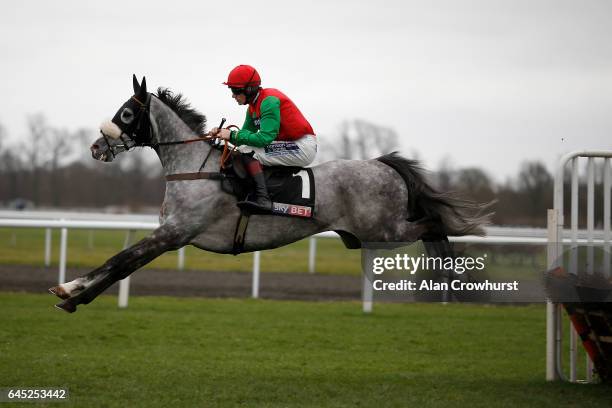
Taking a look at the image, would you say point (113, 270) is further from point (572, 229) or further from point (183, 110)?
point (572, 229)

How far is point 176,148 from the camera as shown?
20.9 feet

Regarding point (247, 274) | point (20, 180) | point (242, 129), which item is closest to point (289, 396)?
point (242, 129)

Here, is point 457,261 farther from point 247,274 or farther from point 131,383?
point 247,274

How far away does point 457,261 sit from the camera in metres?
6.57

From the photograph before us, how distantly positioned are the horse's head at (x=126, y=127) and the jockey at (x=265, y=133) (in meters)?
0.60

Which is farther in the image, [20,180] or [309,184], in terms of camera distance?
[20,180]

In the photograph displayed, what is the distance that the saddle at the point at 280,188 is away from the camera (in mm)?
6156

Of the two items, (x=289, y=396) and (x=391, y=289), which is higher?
(x=391, y=289)

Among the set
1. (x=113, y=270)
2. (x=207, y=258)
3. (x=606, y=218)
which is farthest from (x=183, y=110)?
(x=207, y=258)

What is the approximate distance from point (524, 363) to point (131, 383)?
12.7 ft

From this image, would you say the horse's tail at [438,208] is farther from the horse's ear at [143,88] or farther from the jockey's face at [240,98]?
the horse's ear at [143,88]

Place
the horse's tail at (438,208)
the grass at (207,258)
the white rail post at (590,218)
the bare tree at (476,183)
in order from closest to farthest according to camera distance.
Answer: the white rail post at (590,218), the horse's tail at (438,208), the grass at (207,258), the bare tree at (476,183)

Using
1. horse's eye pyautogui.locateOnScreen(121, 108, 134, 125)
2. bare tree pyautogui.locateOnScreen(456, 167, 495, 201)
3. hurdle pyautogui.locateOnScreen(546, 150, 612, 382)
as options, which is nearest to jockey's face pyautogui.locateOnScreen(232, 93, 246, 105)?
horse's eye pyautogui.locateOnScreen(121, 108, 134, 125)

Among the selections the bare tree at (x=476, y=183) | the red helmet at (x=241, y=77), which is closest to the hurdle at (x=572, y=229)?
the red helmet at (x=241, y=77)
